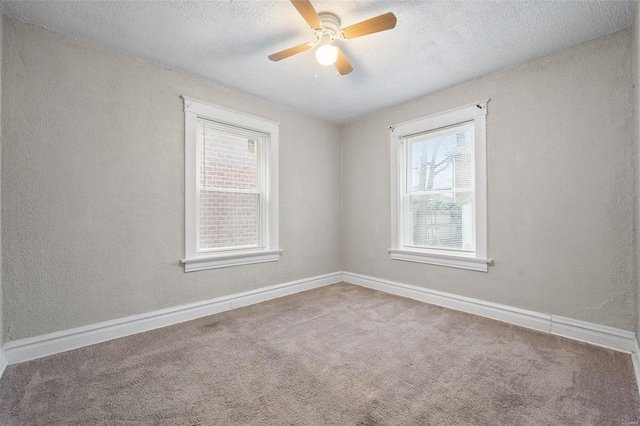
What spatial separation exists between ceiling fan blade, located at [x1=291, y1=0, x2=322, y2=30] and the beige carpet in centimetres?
232

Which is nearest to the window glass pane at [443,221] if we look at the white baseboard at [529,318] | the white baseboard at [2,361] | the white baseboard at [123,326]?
the white baseboard at [529,318]

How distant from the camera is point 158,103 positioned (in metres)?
2.80

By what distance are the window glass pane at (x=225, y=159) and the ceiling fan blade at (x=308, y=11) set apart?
1.78 metres

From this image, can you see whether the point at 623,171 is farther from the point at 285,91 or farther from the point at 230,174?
the point at 230,174

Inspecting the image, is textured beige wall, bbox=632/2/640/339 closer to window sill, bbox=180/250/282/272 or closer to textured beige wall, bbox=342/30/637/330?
textured beige wall, bbox=342/30/637/330

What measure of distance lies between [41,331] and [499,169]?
424 centimetres

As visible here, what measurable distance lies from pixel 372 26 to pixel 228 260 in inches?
103

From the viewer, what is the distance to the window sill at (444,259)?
3053mm

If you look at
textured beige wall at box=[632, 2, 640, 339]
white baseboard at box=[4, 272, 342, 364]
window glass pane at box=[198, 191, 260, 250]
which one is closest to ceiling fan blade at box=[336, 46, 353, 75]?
window glass pane at box=[198, 191, 260, 250]

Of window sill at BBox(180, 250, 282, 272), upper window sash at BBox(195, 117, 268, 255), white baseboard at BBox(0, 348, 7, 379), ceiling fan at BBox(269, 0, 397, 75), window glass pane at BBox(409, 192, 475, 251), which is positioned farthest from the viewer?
window glass pane at BBox(409, 192, 475, 251)

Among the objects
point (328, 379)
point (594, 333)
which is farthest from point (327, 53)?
point (594, 333)

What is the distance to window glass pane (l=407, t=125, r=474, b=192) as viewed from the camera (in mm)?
3273

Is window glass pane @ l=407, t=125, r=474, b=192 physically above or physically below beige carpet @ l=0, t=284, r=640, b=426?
above

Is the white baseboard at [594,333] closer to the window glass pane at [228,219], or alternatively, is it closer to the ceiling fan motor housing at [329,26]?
the ceiling fan motor housing at [329,26]
